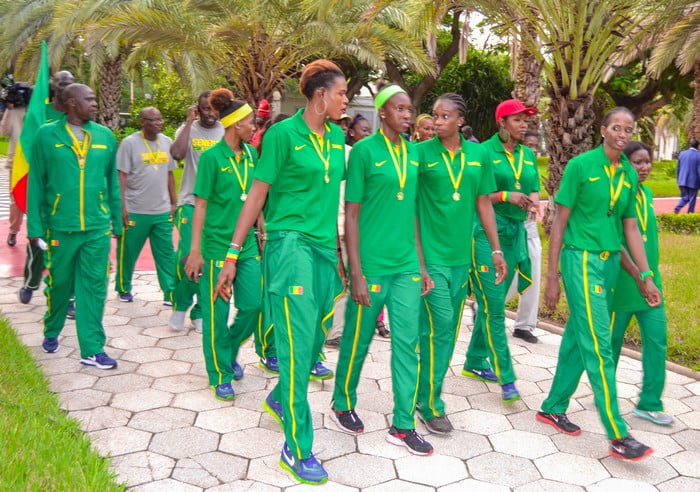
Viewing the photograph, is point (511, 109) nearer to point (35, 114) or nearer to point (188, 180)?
point (188, 180)

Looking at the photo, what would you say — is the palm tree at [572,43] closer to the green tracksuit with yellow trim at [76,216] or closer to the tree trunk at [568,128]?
the tree trunk at [568,128]

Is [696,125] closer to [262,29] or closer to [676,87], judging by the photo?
[676,87]

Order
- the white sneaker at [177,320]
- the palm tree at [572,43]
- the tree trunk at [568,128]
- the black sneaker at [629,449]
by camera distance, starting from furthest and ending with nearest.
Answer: the tree trunk at [568,128], the palm tree at [572,43], the white sneaker at [177,320], the black sneaker at [629,449]

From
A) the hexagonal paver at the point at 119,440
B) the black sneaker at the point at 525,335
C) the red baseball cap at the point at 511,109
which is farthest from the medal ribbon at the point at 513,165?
the hexagonal paver at the point at 119,440

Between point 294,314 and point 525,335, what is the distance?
346cm

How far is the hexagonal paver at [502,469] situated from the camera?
152 inches

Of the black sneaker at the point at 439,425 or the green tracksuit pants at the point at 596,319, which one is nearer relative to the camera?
the green tracksuit pants at the point at 596,319

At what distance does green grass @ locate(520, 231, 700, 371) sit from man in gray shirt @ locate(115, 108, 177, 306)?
142 inches

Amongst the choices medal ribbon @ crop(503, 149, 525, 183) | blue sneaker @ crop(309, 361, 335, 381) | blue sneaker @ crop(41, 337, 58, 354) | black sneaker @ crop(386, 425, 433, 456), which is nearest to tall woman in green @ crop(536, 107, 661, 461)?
black sneaker @ crop(386, 425, 433, 456)

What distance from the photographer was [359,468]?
394 cm

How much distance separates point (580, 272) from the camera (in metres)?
4.19

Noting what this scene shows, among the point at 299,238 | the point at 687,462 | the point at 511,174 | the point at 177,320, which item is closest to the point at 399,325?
the point at 299,238

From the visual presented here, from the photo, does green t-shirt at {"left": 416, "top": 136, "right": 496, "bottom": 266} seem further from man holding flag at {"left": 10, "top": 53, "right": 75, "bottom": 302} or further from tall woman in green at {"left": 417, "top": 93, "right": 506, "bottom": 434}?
man holding flag at {"left": 10, "top": 53, "right": 75, "bottom": 302}

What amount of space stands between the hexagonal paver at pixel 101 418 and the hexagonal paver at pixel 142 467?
1.57 feet
